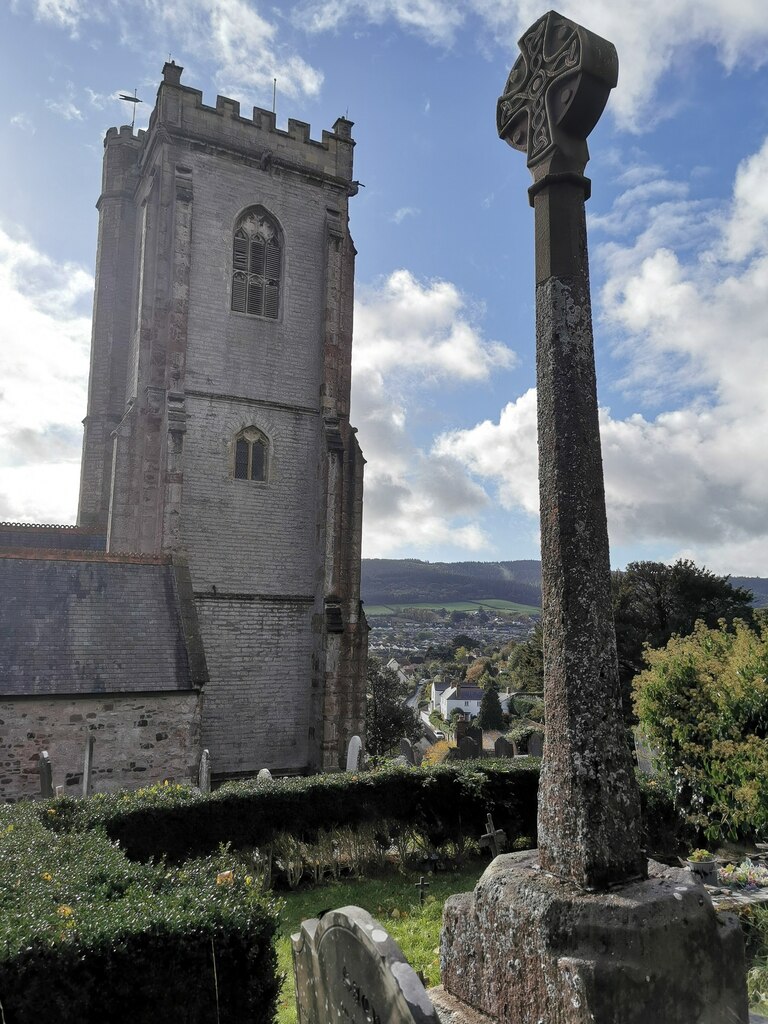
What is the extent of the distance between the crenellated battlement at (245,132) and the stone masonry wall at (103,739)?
14794 mm

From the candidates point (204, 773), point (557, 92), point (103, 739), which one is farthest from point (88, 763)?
point (557, 92)

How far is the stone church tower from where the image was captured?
1786 cm

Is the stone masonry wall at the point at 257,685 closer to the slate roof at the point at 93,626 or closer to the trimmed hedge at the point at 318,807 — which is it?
the slate roof at the point at 93,626

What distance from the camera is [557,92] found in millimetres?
3980

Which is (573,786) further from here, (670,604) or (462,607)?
(462,607)

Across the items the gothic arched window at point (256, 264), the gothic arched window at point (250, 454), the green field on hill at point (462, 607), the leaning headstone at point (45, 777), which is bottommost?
the leaning headstone at point (45, 777)

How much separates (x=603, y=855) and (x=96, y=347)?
22.8m

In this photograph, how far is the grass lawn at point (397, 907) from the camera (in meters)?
6.21

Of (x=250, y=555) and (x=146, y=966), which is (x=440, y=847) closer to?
(x=146, y=966)

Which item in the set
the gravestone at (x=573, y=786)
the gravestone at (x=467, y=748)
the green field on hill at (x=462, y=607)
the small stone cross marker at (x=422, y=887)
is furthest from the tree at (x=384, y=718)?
the green field on hill at (x=462, y=607)

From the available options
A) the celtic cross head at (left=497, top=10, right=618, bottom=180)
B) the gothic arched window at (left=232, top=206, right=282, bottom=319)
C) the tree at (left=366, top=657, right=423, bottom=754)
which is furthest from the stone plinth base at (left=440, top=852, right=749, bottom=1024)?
the tree at (left=366, top=657, right=423, bottom=754)

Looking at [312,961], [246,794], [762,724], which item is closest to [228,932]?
[312,961]

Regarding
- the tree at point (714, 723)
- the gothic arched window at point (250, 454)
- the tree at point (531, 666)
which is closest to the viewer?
the tree at point (714, 723)

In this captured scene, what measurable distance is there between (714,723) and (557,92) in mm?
7640
